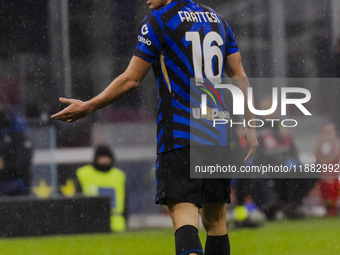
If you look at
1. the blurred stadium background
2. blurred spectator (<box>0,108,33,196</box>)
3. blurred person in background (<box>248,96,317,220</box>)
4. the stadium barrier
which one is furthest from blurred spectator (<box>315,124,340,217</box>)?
blurred spectator (<box>0,108,33,196</box>)

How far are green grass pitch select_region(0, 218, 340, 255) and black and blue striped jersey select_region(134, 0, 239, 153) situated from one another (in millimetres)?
2734

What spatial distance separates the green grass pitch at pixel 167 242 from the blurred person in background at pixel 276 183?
0.29 metres

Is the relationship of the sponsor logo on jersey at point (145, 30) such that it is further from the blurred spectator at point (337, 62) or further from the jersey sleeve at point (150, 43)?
the blurred spectator at point (337, 62)

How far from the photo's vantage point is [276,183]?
728 centimetres

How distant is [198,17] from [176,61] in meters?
0.22

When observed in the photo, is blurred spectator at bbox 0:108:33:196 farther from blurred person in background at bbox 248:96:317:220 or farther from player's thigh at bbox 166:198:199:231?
player's thigh at bbox 166:198:199:231

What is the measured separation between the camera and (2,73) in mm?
7414

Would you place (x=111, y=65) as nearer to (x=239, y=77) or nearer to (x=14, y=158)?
(x=14, y=158)

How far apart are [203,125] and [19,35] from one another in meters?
5.51

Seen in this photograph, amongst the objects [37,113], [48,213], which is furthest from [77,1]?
[48,213]

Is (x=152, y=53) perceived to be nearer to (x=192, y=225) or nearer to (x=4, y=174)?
(x=192, y=225)

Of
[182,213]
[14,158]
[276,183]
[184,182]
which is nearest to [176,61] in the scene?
[184,182]

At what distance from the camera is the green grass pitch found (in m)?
5.35

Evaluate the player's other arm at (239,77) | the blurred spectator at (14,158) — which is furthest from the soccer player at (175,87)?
the blurred spectator at (14,158)
